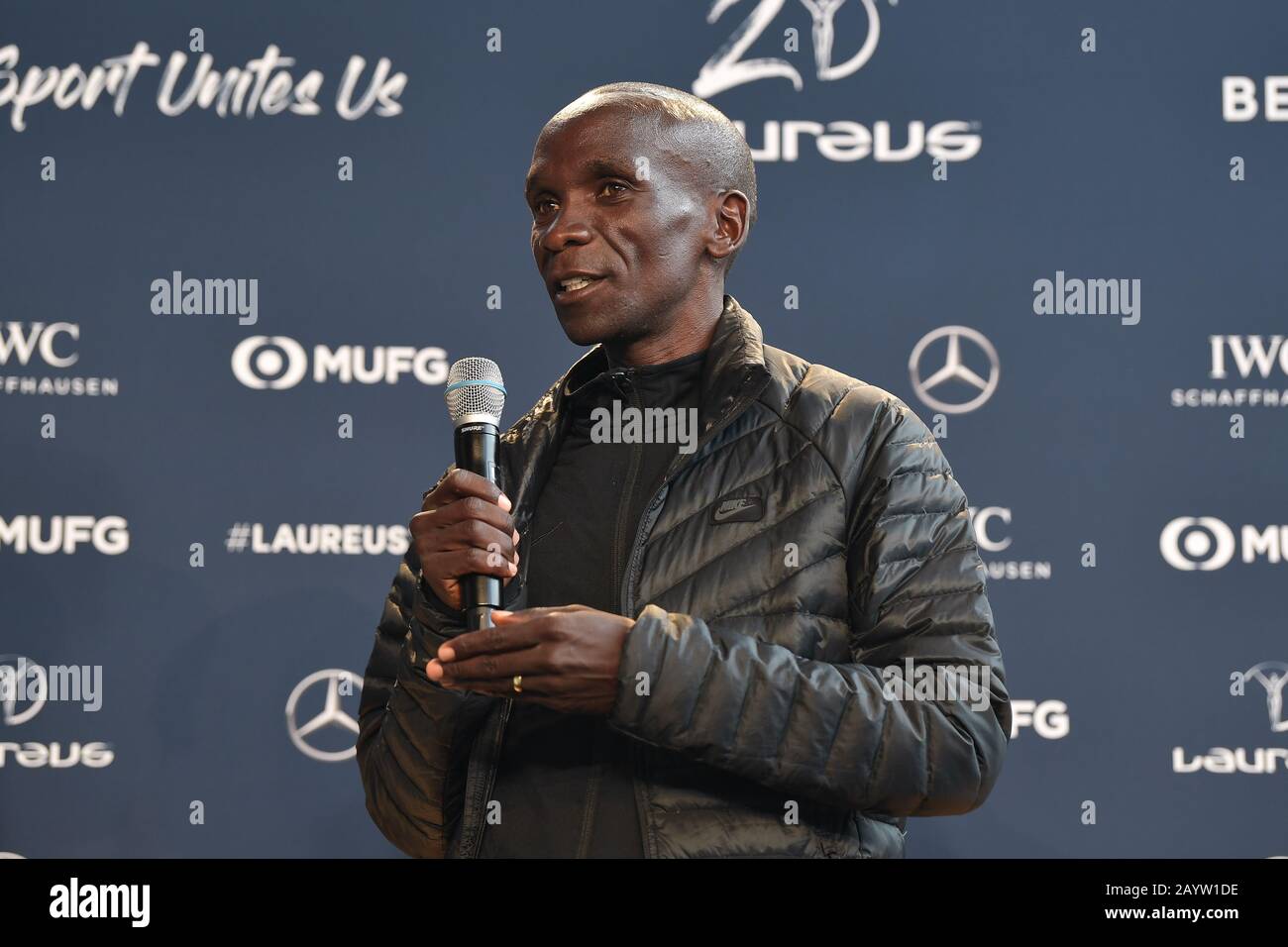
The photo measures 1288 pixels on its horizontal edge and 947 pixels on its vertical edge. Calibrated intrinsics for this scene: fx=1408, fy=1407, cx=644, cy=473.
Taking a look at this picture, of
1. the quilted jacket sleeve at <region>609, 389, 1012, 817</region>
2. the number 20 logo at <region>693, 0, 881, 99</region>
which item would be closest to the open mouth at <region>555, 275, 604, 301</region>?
the quilted jacket sleeve at <region>609, 389, 1012, 817</region>

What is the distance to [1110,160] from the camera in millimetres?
3229

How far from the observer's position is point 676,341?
5.74 ft

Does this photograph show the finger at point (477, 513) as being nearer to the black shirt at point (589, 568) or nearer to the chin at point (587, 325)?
the black shirt at point (589, 568)

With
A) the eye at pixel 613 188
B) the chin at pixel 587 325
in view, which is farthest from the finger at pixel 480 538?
the eye at pixel 613 188

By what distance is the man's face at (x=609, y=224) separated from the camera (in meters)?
1.66

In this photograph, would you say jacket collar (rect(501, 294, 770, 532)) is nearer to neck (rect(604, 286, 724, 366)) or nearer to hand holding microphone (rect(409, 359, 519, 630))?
neck (rect(604, 286, 724, 366))

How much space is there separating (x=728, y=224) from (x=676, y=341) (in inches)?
6.8

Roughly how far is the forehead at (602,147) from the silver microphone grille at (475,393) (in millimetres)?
285

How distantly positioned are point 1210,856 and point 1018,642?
596 mm

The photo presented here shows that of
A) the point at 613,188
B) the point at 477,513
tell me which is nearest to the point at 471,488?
the point at 477,513

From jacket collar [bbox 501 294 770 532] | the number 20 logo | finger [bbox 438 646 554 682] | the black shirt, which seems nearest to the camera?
finger [bbox 438 646 554 682]

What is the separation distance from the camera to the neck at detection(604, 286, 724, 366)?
1743 millimetres

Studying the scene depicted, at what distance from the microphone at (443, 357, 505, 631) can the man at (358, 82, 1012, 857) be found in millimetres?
26

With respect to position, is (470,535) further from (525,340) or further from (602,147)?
(525,340)
